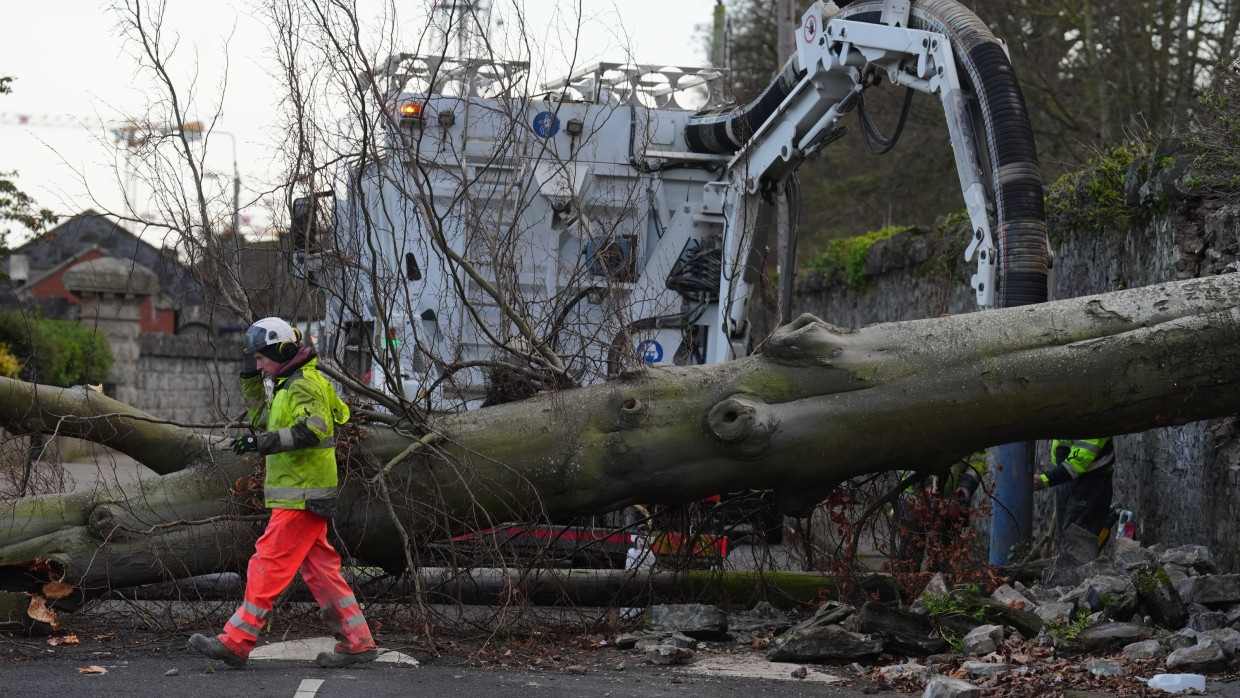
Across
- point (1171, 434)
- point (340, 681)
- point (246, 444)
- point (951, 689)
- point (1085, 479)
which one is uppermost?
point (246, 444)

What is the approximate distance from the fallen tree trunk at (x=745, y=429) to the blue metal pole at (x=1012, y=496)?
1.83m

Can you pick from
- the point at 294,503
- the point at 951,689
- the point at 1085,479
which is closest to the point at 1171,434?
the point at 1085,479

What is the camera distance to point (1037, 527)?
1002 centimetres

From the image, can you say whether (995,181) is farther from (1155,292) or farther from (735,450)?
(735,450)

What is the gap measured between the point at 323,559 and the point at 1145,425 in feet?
13.2

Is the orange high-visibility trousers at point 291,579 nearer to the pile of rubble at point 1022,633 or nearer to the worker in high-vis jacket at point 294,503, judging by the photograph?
the worker in high-vis jacket at point 294,503

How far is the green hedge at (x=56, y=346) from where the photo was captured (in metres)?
17.5

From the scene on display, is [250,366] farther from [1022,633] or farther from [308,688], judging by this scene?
[1022,633]

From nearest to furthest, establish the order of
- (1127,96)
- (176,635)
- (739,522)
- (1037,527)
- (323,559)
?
(323,559)
(176,635)
(739,522)
(1037,527)
(1127,96)

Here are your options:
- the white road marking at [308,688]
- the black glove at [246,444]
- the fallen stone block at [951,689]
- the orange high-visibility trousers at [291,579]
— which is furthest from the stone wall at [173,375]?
the fallen stone block at [951,689]

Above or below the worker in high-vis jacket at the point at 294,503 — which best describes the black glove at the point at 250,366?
above

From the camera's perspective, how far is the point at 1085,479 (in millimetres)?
8430

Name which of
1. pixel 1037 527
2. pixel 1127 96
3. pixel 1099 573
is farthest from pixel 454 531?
pixel 1127 96

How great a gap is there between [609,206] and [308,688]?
5.24 metres
